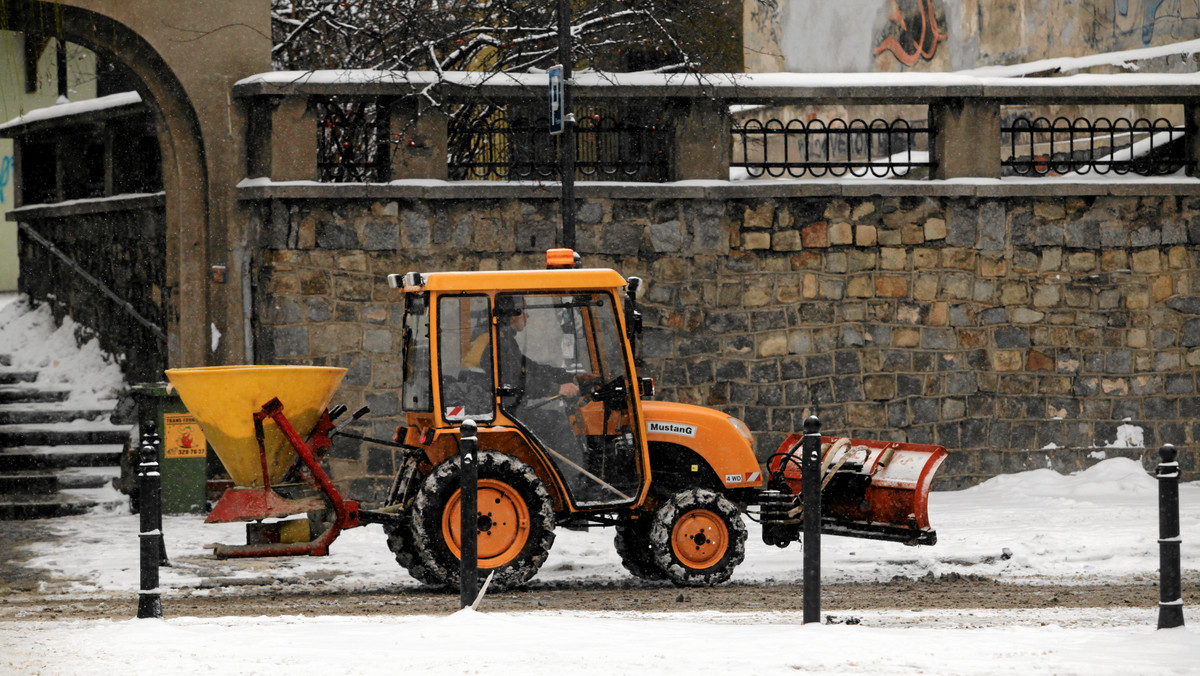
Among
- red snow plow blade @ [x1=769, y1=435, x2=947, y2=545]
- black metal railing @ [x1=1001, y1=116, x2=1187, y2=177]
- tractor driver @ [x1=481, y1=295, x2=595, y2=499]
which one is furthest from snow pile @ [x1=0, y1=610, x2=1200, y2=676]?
black metal railing @ [x1=1001, y1=116, x2=1187, y2=177]

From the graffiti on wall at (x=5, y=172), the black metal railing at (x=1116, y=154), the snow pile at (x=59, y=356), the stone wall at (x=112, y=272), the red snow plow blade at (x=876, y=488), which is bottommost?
the red snow plow blade at (x=876, y=488)

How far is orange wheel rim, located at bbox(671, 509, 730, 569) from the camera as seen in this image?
8703 millimetres

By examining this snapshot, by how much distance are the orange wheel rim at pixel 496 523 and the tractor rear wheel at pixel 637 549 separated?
2.45 ft

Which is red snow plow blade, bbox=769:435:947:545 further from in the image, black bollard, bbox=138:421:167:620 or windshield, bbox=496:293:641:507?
black bollard, bbox=138:421:167:620

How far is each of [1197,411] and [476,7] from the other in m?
9.86

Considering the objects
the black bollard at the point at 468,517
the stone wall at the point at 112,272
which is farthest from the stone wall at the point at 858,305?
→ the black bollard at the point at 468,517

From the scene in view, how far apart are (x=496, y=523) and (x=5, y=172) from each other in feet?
65.2

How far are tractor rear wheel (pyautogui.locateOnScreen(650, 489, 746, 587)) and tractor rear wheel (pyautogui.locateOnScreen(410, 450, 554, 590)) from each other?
0.74m

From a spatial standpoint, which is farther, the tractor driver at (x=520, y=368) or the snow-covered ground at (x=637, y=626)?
the tractor driver at (x=520, y=368)

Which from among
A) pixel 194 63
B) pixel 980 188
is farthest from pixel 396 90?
pixel 980 188

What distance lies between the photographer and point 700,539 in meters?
8.75

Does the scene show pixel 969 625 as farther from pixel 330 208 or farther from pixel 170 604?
pixel 330 208

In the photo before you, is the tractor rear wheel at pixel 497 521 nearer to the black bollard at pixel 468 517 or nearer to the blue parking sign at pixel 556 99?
the black bollard at pixel 468 517

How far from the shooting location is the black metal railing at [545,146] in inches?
500
